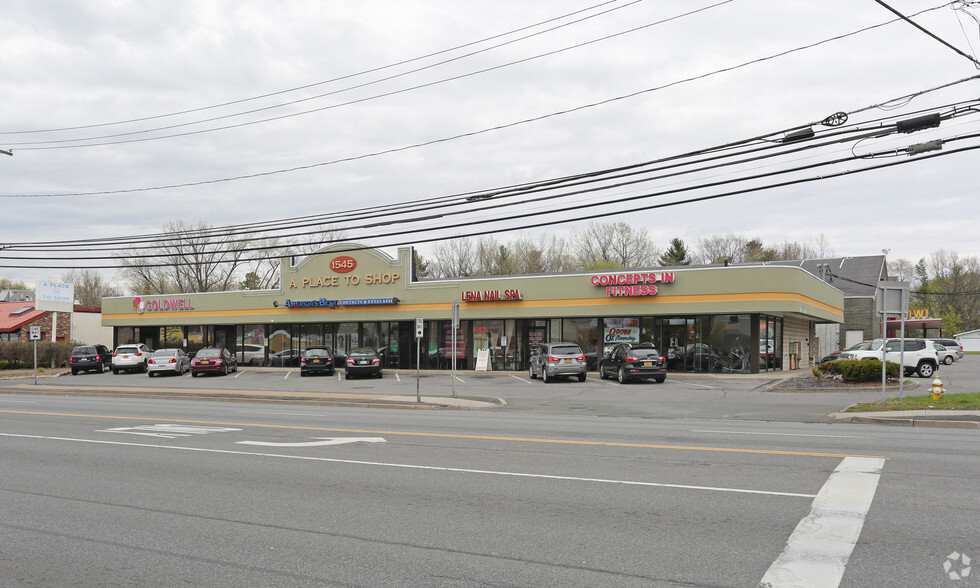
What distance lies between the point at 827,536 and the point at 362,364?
28679 millimetres

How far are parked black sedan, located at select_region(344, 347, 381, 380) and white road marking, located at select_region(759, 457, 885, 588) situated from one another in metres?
26.6

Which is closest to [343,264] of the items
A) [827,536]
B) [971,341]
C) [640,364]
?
[640,364]

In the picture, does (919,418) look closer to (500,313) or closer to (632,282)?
(632,282)

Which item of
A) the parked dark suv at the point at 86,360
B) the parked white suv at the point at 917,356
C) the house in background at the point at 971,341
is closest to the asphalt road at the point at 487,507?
the parked white suv at the point at 917,356

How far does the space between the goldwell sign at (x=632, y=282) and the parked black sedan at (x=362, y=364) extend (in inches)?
428

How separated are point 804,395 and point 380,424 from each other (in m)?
14.5

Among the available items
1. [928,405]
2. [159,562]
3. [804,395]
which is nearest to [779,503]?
[159,562]

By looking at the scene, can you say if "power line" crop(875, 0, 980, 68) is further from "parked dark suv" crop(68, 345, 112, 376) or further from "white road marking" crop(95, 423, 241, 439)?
"parked dark suv" crop(68, 345, 112, 376)

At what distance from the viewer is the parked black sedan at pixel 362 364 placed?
3322 centimetres

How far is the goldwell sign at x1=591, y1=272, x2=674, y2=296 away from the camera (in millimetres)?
31344

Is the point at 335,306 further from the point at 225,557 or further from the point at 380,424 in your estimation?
the point at 225,557

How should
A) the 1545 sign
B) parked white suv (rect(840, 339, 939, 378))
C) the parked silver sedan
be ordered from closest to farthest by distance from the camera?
parked white suv (rect(840, 339, 939, 378)) → the parked silver sedan → the 1545 sign

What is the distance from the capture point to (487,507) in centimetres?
709

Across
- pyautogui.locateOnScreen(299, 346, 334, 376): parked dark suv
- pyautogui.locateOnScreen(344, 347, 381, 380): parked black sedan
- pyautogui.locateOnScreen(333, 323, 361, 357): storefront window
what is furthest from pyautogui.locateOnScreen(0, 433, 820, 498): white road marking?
pyautogui.locateOnScreen(333, 323, 361, 357): storefront window
